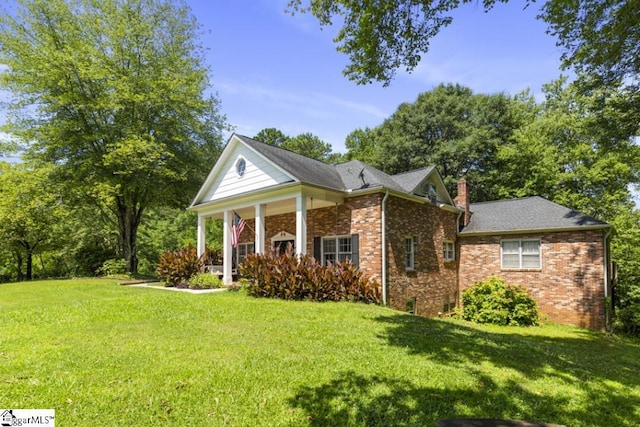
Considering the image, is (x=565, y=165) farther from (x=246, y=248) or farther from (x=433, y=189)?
(x=246, y=248)

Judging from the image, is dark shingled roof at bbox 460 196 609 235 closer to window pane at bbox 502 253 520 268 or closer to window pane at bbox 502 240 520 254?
window pane at bbox 502 240 520 254

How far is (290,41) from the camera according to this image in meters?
9.12

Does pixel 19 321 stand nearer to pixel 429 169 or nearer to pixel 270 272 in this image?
pixel 270 272

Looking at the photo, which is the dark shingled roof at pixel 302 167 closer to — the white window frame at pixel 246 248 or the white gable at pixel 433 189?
the white gable at pixel 433 189

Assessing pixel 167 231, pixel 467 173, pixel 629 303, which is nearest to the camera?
pixel 629 303

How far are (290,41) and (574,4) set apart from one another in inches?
255

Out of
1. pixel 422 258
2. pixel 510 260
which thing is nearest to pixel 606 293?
pixel 510 260

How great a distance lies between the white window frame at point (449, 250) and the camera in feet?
49.3

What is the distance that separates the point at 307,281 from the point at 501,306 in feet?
25.1

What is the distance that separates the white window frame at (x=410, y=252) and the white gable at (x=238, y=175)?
4.95 metres

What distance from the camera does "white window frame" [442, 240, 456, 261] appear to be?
592 inches

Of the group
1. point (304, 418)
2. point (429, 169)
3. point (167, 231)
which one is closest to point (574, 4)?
point (429, 169)

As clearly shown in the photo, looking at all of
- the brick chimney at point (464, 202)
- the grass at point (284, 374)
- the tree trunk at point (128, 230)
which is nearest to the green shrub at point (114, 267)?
the tree trunk at point (128, 230)

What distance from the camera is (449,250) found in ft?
51.1
